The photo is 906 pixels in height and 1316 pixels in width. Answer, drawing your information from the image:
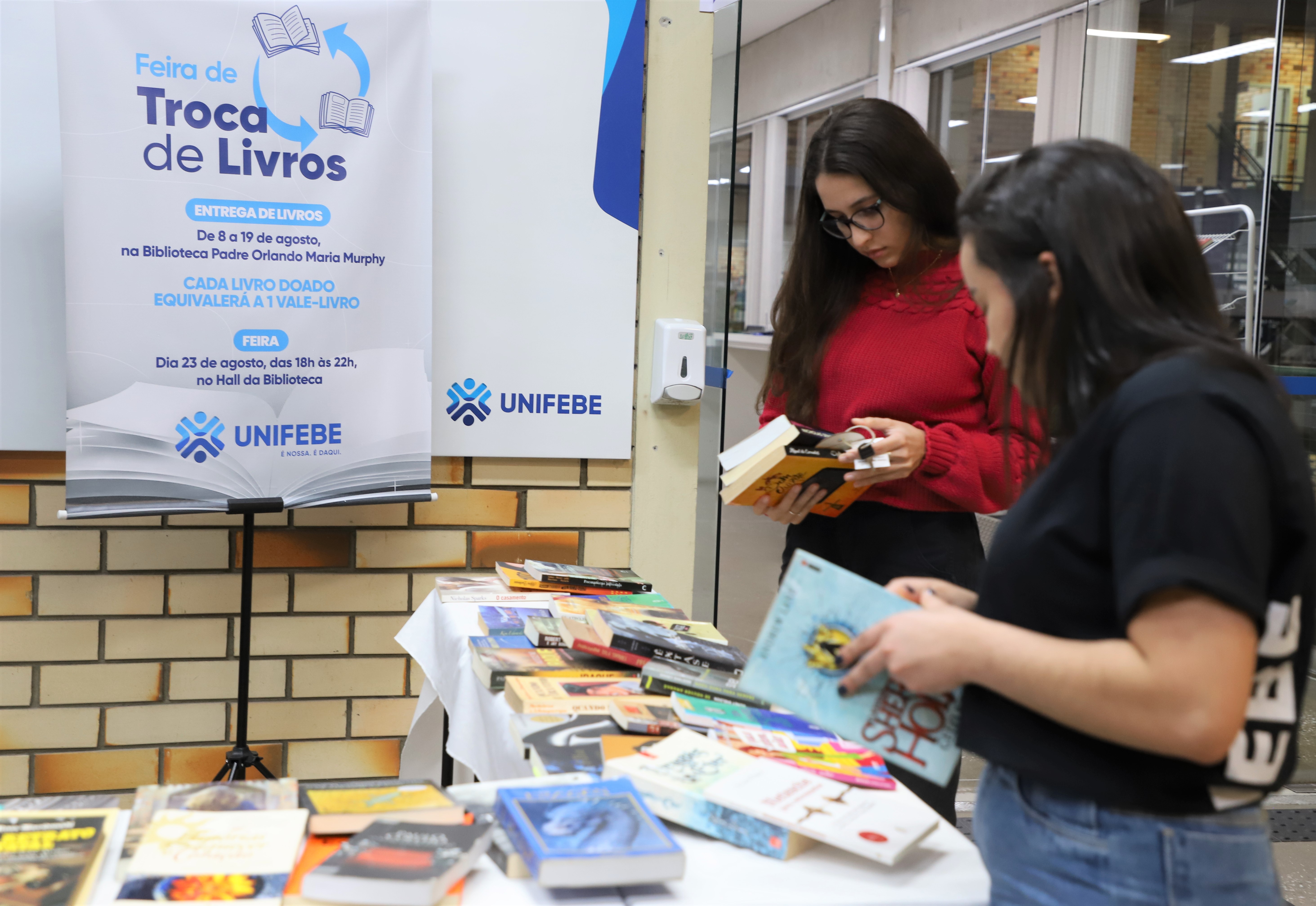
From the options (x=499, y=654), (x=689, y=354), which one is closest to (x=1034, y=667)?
(x=499, y=654)

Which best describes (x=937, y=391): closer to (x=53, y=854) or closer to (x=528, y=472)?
(x=528, y=472)

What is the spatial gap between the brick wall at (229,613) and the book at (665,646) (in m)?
1.06

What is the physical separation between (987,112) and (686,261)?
16.8 feet

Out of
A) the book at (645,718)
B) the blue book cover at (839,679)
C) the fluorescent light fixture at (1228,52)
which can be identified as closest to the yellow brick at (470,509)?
the book at (645,718)

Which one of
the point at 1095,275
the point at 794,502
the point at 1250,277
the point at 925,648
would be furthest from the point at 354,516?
the point at 1250,277

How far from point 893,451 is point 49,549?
6.34 ft

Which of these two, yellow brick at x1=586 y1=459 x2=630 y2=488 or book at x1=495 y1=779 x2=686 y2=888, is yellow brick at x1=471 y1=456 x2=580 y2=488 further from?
book at x1=495 y1=779 x2=686 y2=888

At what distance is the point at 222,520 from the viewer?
2.46 metres

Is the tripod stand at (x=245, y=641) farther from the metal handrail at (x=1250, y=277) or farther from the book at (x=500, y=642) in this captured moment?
the metal handrail at (x=1250, y=277)

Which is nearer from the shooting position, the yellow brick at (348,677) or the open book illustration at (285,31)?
the open book illustration at (285,31)

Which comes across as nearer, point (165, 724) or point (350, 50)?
point (350, 50)

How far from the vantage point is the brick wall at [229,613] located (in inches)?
94.2

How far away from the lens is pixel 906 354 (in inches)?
69.0

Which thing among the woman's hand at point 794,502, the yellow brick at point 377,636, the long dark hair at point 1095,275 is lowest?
the yellow brick at point 377,636
